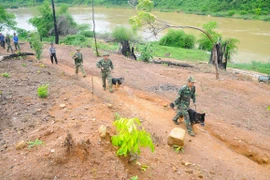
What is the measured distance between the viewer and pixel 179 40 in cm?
2750

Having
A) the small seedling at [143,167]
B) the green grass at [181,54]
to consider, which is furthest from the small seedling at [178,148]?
the green grass at [181,54]

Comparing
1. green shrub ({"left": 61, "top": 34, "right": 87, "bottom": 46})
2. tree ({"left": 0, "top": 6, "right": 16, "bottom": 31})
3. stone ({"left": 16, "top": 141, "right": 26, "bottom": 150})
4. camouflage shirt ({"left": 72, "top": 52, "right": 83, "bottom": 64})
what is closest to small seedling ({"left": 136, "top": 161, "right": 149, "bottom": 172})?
stone ({"left": 16, "top": 141, "right": 26, "bottom": 150})

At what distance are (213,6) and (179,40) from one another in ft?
74.6

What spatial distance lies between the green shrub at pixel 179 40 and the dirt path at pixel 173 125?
1705 centimetres

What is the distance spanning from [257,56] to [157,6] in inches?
1311

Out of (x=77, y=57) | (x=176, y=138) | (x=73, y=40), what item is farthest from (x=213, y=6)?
(x=176, y=138)

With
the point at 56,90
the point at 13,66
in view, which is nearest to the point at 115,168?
the point at 56,90

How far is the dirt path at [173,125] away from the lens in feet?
13.6

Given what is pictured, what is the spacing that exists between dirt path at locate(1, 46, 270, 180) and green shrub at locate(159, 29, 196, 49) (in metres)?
17.0

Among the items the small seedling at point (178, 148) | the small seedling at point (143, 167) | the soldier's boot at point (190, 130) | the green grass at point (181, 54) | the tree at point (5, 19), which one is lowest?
the small seedling at point (178, 148)

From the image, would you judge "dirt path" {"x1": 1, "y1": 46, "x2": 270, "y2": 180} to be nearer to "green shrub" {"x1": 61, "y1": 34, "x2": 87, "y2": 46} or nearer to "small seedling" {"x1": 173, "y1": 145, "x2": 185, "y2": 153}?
"small seedling" {"x1": 173, "y1": 145, "x2": 185, "y2": 153}

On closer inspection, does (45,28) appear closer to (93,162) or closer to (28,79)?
(28,79)

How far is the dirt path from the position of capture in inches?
163

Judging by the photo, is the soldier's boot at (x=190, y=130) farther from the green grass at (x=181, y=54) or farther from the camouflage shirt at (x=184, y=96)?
the green grass at (x=181, y=54)
